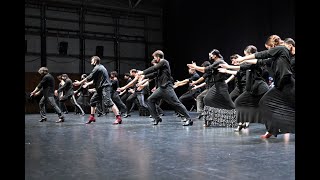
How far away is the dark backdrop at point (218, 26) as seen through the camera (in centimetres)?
1292

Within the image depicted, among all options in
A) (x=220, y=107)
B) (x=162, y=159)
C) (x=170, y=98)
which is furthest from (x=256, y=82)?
(x=162, y=159)

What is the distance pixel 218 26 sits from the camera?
15453mm

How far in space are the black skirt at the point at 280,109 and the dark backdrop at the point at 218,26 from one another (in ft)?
22.9

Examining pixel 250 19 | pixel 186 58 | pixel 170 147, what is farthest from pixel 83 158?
pixel 186 58

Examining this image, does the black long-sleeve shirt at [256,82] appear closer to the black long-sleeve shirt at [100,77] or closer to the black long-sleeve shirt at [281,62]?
the black long-sleeve shirt at [281,62]

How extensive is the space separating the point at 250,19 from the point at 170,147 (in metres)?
10.2

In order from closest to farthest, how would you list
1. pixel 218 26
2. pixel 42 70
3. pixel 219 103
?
pixel 219 103, pixel 42 70, pixel 218 26

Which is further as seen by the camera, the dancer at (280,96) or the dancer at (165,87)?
the dancer at (165,87)

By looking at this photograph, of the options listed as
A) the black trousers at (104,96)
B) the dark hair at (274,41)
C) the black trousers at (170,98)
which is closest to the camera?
the dark hair at (274,41)

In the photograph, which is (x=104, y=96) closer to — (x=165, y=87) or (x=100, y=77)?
(x=100, y=77)

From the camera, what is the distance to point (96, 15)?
1961 centimetres

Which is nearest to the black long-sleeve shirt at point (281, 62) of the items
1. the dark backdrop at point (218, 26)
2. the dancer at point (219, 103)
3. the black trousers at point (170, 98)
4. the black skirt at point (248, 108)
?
the black skirt at point (248, 108)

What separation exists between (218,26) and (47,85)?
7675 mm
